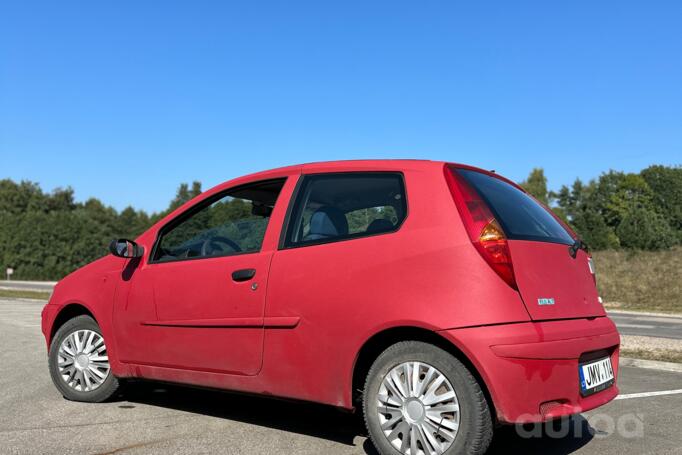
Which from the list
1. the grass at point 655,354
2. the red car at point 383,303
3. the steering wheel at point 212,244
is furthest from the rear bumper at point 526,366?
the grass at point 655,354

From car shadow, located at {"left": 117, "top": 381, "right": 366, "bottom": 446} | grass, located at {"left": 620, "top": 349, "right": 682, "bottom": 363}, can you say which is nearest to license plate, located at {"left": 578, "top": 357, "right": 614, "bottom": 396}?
car shadow, located at {"left": 117, "top": 381, "right": 366, "bottom": 446}

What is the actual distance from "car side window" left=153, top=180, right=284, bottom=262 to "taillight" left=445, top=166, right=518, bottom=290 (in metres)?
1.30

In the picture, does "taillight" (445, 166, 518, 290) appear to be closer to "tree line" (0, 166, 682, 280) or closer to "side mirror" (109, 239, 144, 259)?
"side mirror" (109, 239, 144, 259)

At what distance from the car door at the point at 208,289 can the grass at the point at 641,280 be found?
20.7 meters

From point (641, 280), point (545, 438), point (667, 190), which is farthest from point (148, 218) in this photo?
point (545, 438)

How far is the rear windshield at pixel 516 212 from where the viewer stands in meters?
3.14

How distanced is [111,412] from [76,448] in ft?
3.03

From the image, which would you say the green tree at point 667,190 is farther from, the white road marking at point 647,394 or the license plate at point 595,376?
the license plate at point 595,376

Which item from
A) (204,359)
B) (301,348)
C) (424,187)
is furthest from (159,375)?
(424,187)

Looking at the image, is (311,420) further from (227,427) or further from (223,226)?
(223,226)

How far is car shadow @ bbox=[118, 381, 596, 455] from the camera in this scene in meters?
3.58

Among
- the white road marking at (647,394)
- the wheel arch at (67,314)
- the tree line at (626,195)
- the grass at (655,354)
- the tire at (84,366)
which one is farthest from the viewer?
the tree line at (626,195)

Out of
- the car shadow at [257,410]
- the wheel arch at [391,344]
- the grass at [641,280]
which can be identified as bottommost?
the grass at [641,280]

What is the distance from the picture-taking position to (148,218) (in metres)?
68.1
